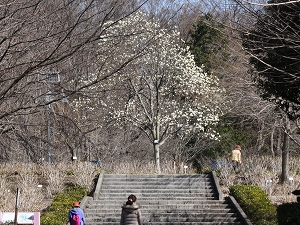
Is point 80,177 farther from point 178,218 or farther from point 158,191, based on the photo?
point 178,218

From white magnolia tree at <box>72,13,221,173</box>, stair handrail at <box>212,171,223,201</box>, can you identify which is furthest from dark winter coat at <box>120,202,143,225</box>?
white magnolia tree at <box>72,13,221,173</box>

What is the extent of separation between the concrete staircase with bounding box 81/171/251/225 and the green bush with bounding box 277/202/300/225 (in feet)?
16.5

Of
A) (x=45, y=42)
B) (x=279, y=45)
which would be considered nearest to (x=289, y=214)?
(x=279, y=45)

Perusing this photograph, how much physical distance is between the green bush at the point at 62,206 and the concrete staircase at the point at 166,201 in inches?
20.2

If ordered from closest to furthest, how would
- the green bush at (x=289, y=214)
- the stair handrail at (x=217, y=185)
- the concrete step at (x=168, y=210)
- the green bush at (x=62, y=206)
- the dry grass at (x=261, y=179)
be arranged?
the green bush at (x=289, y=214) → the green bush at (x=62, y=206) → the concrete step at (x=168, y=210) → the stair handrail at (x=217, y=185) → the dry grass at (x=261, y=179)

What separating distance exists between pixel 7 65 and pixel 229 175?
17.2 metres

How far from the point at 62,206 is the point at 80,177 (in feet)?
12.7

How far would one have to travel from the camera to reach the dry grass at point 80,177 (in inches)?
949

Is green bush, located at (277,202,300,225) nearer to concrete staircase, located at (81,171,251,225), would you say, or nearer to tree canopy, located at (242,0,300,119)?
tree canopy, located at (242,0,300,119)

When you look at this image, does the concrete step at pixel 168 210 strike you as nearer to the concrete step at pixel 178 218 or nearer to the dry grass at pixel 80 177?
the concrete step at pixel 178 218

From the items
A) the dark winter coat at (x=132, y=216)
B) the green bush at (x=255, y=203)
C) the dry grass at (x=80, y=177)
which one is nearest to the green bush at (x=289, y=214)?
the green bush at (x=255, y=203)

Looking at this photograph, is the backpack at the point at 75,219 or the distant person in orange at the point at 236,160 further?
the distant person in orange at the point at 236,160

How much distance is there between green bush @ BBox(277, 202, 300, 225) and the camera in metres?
14.6

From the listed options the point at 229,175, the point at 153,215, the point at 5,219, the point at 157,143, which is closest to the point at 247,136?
the point at 157,143
